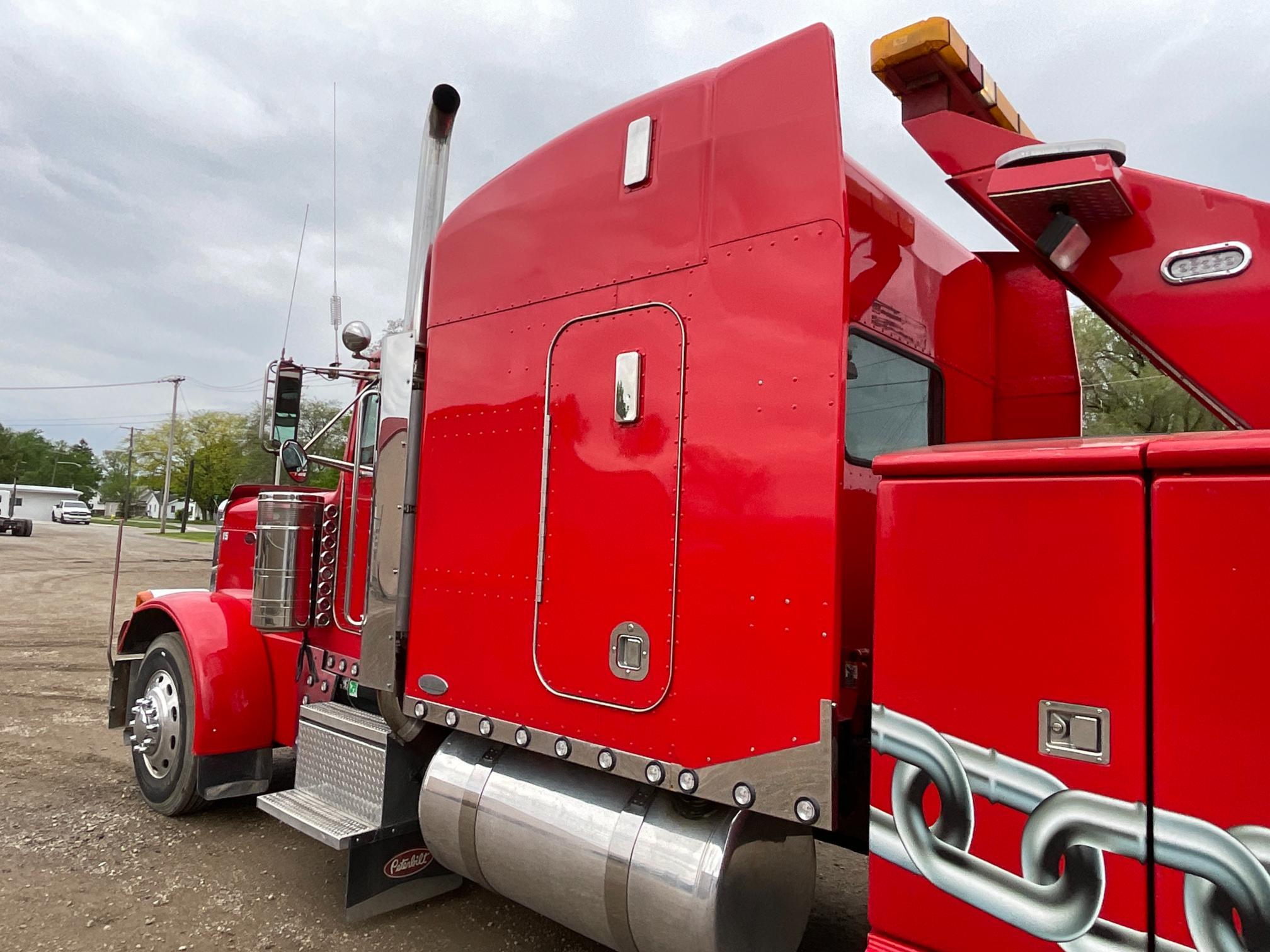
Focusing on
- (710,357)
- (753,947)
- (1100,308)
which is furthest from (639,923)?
(1100,308)

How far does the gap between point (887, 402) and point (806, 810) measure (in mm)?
1474

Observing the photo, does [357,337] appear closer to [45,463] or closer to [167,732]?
[167,732]

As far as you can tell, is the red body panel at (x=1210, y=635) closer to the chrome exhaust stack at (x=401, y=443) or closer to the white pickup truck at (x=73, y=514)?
the chrome exhaust stack at (x=401, y=443)

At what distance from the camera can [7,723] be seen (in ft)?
23.1

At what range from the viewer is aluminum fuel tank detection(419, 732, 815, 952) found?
2.44m

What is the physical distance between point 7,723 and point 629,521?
700 cm

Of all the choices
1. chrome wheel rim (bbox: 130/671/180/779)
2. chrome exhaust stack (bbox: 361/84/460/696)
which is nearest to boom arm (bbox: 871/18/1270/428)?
chrome exhaust stack (bbox: 361/84/460/696)

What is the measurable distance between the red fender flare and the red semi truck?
1.88 ft

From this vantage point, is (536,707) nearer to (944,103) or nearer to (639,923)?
(639,923)

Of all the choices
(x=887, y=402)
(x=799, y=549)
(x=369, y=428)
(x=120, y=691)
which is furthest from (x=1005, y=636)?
(x=120, y=691)

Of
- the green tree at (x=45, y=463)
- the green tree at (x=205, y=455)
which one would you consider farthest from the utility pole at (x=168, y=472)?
the green tree at (x=45, y=463)

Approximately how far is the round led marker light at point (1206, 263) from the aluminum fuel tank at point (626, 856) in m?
1.90

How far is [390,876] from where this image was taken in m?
3.64

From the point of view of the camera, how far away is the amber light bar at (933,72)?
263 centimetres
